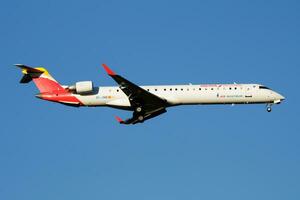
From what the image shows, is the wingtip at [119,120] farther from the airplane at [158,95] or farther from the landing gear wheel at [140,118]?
the airplane at [158,95]

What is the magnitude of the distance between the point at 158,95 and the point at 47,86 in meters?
8.49

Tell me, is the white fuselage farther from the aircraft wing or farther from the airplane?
the aircraft wing

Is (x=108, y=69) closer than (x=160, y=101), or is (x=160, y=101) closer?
(x=108, y=69)

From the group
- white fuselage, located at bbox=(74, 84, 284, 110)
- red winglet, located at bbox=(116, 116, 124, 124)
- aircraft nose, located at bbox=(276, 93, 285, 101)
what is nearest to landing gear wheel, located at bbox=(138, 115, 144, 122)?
white fuselage, located at bbox=(74, 84, 284, 110)

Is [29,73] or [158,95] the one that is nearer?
[158,95]

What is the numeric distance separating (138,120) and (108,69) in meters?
6.79

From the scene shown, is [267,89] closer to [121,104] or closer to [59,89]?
[121,104]

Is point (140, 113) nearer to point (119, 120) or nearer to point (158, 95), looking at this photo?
point (158, 95)

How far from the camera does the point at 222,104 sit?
157 ft

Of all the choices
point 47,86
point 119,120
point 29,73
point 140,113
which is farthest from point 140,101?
point 29,73

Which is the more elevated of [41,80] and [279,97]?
[41,80]

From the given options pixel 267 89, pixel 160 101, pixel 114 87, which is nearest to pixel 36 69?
pixel 114 87

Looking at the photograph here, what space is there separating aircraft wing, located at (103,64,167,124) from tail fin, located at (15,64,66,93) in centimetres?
541

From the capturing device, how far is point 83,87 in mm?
47031
